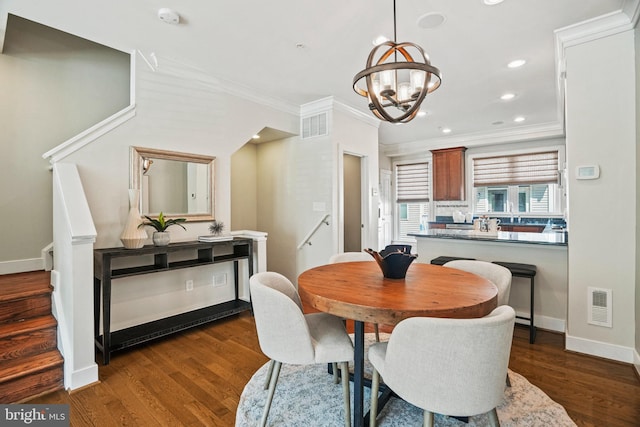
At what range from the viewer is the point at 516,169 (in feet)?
21.0

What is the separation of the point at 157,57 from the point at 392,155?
18.9 ft

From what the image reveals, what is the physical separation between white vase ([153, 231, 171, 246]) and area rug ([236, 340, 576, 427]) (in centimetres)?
153

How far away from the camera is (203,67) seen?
3439 millimetres

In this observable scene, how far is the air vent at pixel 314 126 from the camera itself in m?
4.50

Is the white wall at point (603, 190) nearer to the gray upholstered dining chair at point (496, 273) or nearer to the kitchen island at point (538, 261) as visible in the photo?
the kitchen island at point (538, 261)

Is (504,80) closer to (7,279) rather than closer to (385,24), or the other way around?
(385,24)

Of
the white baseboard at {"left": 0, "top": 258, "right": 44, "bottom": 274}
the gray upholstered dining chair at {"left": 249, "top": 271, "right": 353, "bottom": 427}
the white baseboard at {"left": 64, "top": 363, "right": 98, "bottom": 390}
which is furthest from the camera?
the white baseboard at {"left": 0, "top": 258, "right": 44, "bottom": 274}

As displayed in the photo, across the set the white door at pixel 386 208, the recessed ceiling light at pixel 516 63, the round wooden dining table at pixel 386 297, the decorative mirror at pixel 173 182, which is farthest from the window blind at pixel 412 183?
the round wooden dining table at pixel 386 297

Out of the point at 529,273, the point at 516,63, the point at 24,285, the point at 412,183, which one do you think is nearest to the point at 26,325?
the point at 24,285

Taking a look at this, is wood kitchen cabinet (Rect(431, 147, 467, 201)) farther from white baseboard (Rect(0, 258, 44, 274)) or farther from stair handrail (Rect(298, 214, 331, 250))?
white baseboard (Rect(0, 258, 44, 274))

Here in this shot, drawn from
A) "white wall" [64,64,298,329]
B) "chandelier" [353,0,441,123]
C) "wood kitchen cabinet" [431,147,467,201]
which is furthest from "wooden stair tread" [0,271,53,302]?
"wood kitchen cabinet" [431,147,467,201]

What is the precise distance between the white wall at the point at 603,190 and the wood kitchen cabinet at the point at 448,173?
13.6 ft

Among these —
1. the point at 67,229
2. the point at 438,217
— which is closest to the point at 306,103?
the point at 67,229

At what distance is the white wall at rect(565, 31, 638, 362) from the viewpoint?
8.28 ft
